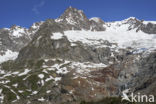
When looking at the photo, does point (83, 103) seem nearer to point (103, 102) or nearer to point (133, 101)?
point (103, 102)

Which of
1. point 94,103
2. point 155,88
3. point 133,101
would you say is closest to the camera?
point 133,101

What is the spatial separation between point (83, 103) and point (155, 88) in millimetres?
106487

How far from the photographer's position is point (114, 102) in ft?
181

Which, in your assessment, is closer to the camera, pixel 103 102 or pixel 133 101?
pixel 133 101

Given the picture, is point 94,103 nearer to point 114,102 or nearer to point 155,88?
point 114,102

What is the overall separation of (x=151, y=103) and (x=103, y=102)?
42.2 ft

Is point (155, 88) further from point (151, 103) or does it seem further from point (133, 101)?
point (133, 101)

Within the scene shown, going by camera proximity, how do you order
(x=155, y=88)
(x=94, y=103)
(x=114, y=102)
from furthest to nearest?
1. (x=155, y=88)
2. (x=94, y=103)
3. (x=114, y=102)

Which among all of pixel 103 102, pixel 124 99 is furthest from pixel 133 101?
pixel 103 102

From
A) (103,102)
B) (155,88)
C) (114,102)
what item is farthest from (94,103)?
(155,88)

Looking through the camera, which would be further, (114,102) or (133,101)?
(114,102)

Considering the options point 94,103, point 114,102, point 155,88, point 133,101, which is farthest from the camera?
point 155,88

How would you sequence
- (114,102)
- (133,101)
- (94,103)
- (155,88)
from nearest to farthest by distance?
(133,101) < (114,102) < (94,103) < (155,88)

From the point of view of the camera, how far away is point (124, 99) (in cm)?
5275
